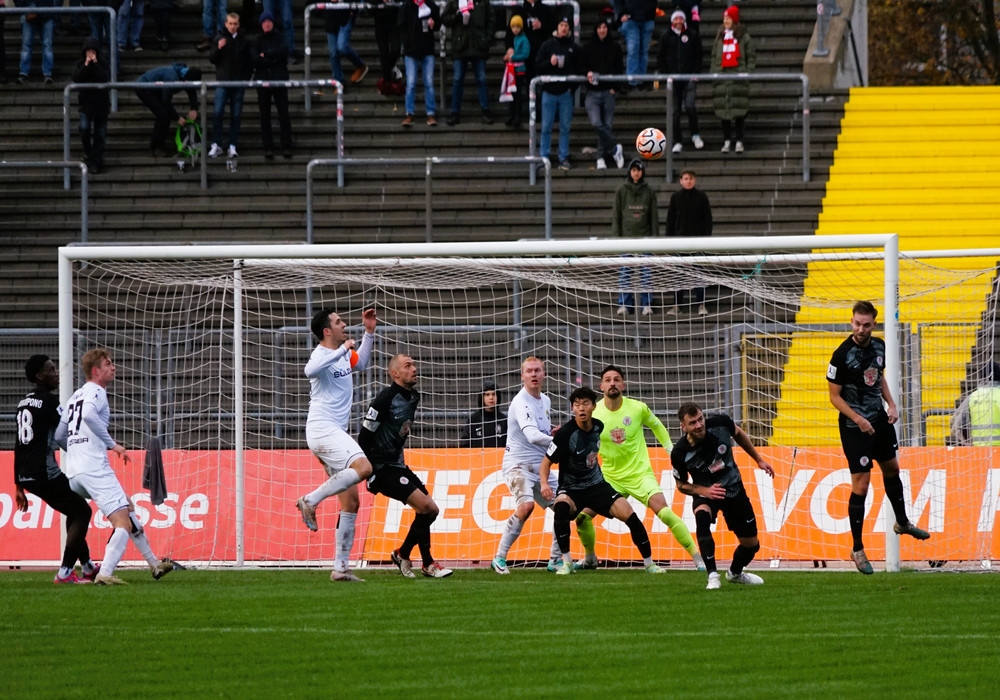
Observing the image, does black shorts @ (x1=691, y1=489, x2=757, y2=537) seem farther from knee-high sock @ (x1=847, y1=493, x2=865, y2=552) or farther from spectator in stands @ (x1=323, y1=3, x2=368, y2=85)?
spectator in stands @ (x1=323, y1=3, x2=368, y2=85)

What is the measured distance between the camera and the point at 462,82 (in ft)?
76.1

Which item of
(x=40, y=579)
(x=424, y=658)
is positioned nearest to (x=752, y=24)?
(x=40, y=579)

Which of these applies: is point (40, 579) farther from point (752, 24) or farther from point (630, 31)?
point (752, 24)

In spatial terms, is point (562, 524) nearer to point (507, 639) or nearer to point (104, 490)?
point (104, 490)

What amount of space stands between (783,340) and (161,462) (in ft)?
22.7

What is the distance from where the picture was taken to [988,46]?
1491 inches

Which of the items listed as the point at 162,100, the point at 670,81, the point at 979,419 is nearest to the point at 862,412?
the point at 979,419

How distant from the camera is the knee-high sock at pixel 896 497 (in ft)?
43.7

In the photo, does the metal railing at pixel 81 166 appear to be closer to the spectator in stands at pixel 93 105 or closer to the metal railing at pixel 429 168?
the spectator in stands at pixel 93 105

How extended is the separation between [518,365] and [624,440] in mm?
3251

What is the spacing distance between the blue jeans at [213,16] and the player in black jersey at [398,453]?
41.9 feet

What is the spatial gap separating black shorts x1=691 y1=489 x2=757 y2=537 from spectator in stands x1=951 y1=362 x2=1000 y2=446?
3.66m

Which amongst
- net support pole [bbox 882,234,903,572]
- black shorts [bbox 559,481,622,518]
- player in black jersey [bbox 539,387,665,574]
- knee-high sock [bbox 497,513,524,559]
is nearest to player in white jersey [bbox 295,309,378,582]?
knee-high sock [bbox 497,513,524,559]

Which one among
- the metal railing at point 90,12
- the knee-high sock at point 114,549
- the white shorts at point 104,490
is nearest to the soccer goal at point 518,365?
the white shorts at point 104,490
